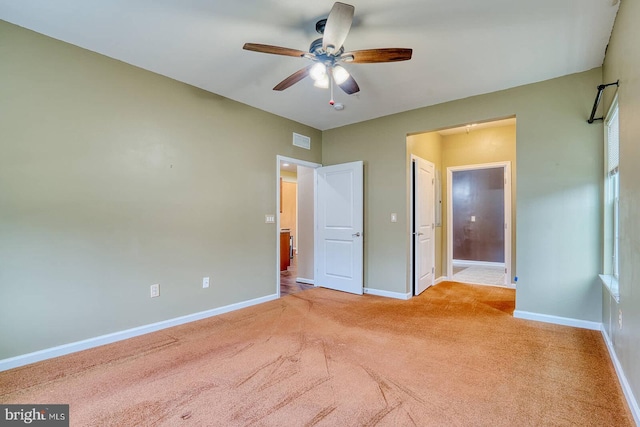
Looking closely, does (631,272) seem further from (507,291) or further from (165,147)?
(165,147)

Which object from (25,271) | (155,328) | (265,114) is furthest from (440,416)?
(265,114)

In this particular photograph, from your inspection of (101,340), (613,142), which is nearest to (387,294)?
(613,142)

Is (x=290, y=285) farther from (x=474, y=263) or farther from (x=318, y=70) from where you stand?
(x=474, y=263)

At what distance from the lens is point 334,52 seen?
223 centimetres

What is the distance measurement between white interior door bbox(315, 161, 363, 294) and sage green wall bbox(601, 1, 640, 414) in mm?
2834

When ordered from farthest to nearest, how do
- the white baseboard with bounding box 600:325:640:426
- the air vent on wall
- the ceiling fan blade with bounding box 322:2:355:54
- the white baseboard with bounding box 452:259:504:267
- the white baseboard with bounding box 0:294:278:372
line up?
1. the white baseboard with bounding box 452:259:504:267
2. the air vent on wall
3. the white baseboard with bounding box 0:294:278:372
4. the ceiling fan blade with bounding box 322:2:355:54
5. the white baseboard with bounding box 600:325:640:426

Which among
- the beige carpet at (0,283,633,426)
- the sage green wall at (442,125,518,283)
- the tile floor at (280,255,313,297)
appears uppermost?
the sage green wall at (442,125,518,283)

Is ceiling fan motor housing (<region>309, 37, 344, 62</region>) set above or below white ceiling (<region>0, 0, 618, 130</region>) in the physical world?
below

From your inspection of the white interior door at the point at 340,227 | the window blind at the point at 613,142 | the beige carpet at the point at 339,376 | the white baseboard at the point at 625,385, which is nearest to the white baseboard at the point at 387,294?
the white interior door at the point at 340,227

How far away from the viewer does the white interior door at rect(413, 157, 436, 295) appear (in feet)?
14.6

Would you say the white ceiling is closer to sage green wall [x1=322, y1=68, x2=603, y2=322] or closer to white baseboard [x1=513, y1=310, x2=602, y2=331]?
sage green wall [x1=322, y1=68, x2=603, y2=322]

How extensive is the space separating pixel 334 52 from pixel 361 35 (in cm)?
40

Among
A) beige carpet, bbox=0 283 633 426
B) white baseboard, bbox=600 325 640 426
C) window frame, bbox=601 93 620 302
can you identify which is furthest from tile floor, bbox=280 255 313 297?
window frame, bbox=601 93 620 302

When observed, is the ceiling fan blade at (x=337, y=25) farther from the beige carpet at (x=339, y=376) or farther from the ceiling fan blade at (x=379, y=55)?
the beige carpet at (x=339, y=376)
